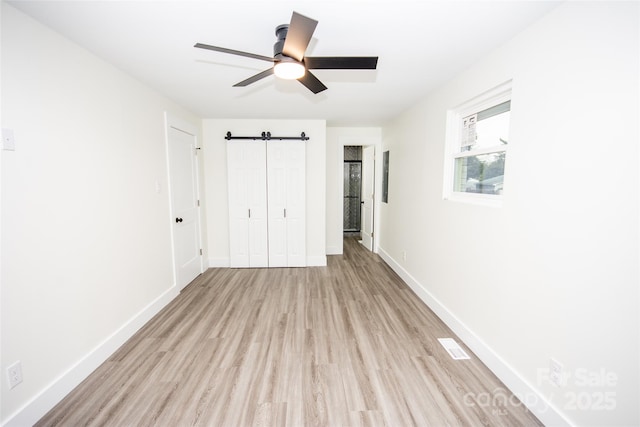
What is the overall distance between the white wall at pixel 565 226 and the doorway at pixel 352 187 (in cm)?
434

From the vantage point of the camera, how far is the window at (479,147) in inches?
77.8

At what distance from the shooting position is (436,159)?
9.16 ft

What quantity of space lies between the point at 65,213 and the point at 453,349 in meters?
3.12

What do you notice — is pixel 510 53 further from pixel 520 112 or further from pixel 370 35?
pixel 370 35

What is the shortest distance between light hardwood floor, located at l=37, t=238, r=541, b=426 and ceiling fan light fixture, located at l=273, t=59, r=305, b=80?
2.11 metres

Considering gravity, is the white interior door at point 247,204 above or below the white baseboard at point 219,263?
above

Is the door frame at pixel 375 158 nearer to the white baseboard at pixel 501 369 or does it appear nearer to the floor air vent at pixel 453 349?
the white baseboard at pixel 501 369

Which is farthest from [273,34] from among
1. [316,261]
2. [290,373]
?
[316,261]

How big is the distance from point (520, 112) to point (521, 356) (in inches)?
63.8

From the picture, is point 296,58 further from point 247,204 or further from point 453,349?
point 247,204

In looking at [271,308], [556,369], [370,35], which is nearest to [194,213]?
[271,308]

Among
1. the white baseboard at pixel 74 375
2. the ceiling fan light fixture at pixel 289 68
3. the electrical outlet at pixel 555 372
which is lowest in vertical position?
the white baseboard at pixel 74 375

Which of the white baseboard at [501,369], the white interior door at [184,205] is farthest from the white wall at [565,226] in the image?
the white interior door at [184,205]

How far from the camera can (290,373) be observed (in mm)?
1877
